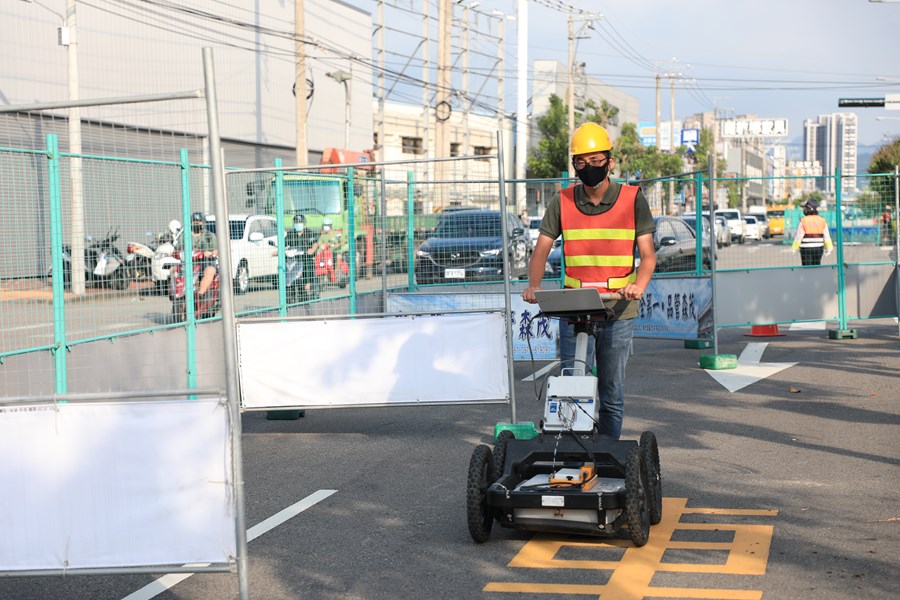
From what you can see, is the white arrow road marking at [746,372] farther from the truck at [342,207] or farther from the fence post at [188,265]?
the fence post at [188,265]

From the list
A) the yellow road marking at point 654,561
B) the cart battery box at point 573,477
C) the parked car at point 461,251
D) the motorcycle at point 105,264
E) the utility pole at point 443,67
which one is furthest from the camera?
the utility pole at point 443,67

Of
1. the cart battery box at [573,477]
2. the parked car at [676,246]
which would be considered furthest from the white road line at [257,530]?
the parked car at [676,246]

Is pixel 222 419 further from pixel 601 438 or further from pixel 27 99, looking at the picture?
pixel 27 99

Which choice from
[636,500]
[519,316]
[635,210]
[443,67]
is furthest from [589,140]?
[443,67]

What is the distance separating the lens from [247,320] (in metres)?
9.76

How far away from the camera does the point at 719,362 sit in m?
13.3

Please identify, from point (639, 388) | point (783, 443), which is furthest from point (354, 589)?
point (639, 388)

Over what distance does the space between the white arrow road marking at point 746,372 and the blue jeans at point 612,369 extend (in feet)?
16.7

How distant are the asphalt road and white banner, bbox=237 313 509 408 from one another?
0.40 m

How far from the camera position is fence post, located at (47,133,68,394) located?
9.03 metres

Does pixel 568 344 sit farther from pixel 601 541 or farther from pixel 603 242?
pixel 601 541

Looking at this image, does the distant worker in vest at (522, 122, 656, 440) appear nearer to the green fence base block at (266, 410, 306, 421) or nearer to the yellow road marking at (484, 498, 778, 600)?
the yellow road marking at (484, 498, 778, 600)

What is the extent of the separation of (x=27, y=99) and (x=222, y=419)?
25.2 meters

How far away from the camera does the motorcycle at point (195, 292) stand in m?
10.4
